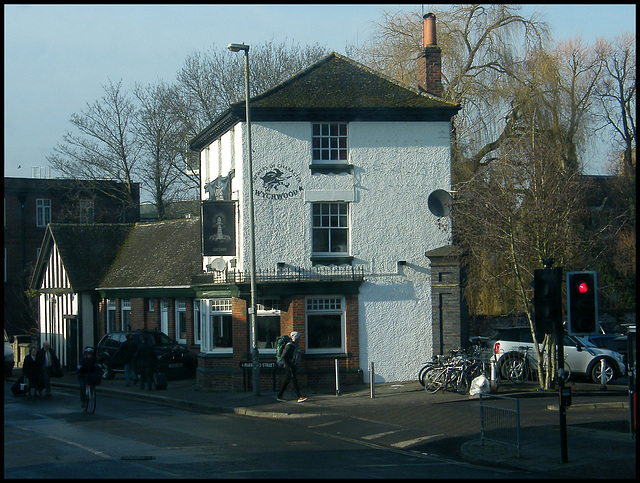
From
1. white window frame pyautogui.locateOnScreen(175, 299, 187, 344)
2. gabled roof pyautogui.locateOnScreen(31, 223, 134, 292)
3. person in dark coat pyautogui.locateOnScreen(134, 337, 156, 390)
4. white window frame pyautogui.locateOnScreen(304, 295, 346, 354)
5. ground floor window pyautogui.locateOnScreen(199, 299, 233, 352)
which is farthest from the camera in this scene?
gabled roof pyautogui.locateOnScreen(31, 223, 134, 292)

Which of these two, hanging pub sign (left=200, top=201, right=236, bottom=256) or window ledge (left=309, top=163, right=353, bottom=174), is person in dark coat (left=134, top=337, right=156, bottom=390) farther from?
window ledge (left=309, top=163, right=353, bottom=174)

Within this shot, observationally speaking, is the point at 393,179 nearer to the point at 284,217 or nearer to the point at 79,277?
the point at 284,217

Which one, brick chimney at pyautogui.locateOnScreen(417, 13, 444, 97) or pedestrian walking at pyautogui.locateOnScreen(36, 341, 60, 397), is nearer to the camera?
pedestrian walking at pyautogui.locateOnScreen(36, 341, 60, 397)

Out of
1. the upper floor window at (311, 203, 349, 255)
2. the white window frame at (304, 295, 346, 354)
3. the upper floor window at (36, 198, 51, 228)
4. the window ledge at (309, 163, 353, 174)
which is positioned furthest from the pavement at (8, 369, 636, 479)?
the upper floor window at (36, 198, 51, 228)

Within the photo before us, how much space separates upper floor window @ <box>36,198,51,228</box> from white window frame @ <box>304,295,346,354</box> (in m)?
39.1

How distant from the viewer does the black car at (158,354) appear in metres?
27.9

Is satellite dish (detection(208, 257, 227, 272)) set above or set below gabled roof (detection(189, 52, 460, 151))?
below

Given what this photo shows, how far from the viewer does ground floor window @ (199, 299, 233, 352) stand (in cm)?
2431

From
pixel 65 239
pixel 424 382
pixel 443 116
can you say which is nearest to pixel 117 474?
pixel 424 382

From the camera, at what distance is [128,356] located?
27.1 metres

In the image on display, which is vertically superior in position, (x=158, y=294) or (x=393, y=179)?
(x=393, y=179)

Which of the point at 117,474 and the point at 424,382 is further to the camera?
the point at 424,382

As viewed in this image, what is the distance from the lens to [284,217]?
23375 millimetres

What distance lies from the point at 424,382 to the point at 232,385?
588 centimetres
